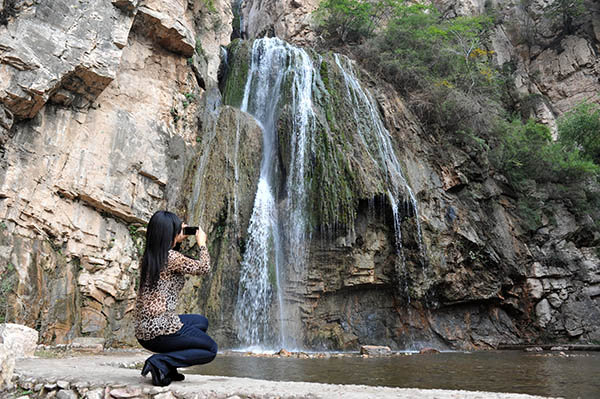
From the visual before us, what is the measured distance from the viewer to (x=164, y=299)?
2969 mm

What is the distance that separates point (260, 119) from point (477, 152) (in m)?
8.00

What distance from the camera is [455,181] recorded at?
543 inches

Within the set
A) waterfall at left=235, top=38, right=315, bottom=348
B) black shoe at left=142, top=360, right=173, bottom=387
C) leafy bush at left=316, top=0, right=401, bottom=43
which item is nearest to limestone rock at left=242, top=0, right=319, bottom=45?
leafy bush at left=316, top=0, right=401, bottom=43

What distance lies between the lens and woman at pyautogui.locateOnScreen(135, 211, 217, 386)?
2.92 meters

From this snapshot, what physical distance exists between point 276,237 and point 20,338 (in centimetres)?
708

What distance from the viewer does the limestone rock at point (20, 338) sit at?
477 centimetres

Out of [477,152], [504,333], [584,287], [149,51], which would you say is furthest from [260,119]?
[584,287]

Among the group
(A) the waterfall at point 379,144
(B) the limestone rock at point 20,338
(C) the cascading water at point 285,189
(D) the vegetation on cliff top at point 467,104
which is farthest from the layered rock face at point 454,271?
(B) the limestone rock at point 20,338

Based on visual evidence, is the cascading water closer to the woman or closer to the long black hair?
the woman

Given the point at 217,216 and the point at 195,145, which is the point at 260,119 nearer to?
the point at 195,145

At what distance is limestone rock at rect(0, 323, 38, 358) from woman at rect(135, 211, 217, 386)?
2872 millimetres

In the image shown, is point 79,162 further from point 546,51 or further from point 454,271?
point 546,51

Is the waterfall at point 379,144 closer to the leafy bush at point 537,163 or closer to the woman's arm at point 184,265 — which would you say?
the leafy bush at point 537,163

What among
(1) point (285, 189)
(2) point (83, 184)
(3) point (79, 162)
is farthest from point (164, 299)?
(1) point (285, 189)
